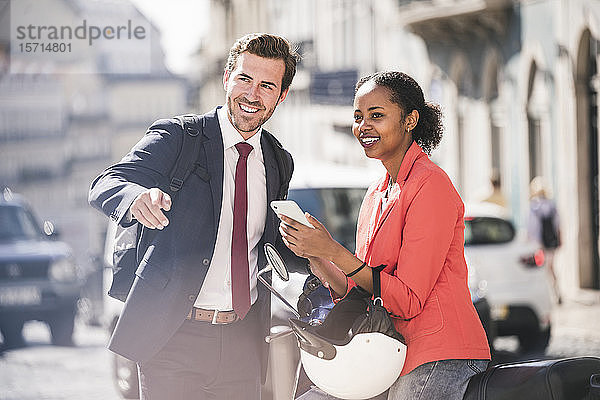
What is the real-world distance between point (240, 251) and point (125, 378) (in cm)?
421

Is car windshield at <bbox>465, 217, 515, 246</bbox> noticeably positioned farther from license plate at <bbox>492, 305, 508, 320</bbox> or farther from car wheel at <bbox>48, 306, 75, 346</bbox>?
car wheel at <bbox>48, 306, 75, 346</bbox>

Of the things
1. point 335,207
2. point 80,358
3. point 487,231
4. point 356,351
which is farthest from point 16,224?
point 356,351

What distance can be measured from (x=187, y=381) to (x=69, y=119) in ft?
230

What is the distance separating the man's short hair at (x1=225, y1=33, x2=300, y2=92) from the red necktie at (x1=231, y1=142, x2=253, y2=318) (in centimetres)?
36

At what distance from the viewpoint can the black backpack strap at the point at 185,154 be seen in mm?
3389

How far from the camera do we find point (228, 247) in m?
3.50

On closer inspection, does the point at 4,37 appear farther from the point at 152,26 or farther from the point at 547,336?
the point at 547,336

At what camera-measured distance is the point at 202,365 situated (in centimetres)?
348

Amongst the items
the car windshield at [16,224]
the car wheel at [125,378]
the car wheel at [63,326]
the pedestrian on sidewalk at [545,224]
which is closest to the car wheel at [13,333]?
the car wheel at [63,326]

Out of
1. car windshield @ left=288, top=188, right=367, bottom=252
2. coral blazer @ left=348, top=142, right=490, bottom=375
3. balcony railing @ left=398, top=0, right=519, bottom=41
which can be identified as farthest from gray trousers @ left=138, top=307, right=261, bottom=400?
balcony railing @ left=398, top=0, right=519, bottom=41

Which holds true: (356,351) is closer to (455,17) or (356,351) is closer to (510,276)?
(510,276)

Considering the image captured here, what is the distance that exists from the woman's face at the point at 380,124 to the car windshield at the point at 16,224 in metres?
10.8

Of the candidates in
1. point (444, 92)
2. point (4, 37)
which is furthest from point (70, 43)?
point (444, 92)

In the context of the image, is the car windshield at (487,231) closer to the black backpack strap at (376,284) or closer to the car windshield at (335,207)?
the car windshield at (335,207)
